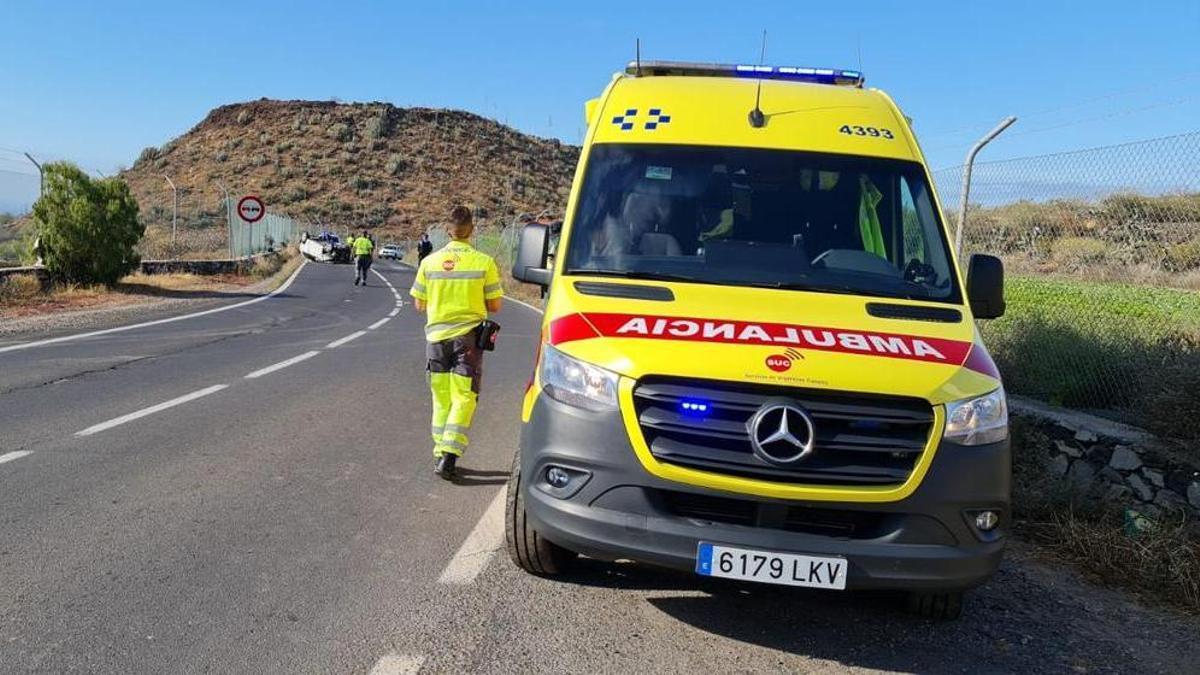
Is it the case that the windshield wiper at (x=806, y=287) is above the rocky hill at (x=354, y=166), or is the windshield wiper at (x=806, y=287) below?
below

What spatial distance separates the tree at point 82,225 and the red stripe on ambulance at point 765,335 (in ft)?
64.6

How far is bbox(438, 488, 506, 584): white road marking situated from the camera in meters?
4.49

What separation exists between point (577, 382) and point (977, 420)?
1576mm

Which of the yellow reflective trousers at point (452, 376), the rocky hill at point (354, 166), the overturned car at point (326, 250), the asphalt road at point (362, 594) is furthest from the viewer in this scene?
the rocky hill at point (354, 166)

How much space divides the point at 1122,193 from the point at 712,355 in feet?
15.2

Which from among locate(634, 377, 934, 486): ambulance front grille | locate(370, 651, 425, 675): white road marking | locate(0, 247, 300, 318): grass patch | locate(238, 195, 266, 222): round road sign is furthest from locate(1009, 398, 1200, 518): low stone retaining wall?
locate(238, 195, 266, 222): round road sign

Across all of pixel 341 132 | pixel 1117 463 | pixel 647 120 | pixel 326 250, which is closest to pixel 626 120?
pixel 647 120

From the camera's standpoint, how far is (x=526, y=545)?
436 centimetres

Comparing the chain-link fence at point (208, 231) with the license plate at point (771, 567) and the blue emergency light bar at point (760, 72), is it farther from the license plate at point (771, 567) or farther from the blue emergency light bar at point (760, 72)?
the license plate at point (771, 567)

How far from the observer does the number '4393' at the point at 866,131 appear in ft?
16.9

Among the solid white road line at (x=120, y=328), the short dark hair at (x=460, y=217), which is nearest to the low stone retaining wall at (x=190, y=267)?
the solid white road line at (x=120, y=328)

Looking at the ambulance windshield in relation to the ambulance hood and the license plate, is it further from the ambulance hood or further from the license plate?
the license plate

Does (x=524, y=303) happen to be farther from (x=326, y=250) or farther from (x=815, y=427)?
(x=326, y=250)

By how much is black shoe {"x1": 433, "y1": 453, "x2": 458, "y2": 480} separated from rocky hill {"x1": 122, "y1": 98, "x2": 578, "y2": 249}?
65508 mm
